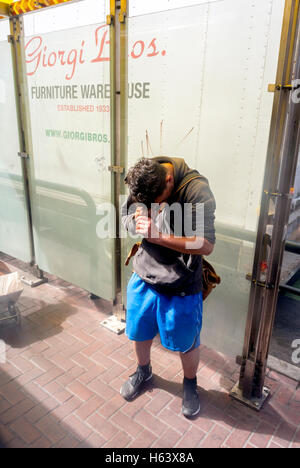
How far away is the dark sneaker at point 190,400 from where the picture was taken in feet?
9.03

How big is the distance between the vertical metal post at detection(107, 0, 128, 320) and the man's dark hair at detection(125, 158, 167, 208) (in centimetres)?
132

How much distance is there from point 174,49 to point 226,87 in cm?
56

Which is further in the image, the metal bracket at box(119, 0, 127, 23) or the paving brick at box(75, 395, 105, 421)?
the metal bracket at box(119, 0, 127, 23)

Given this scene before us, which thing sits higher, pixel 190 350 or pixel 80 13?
pixel 80 13

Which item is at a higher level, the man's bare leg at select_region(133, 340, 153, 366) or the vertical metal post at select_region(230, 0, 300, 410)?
the vertical metal post at select_region(230, 0, 300, 410)

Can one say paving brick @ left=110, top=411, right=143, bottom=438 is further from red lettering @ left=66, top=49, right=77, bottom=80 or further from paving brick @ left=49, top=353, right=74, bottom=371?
red lettering @ left=66, top=49, right=77, bottom=80

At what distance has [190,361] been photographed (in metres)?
2.78


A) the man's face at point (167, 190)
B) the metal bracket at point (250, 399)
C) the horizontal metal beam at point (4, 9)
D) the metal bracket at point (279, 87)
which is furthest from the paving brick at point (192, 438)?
the horizontal metal beam at point (4, 9)

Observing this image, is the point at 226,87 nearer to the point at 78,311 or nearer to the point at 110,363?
the point at 110,363

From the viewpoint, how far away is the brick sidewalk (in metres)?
2.58

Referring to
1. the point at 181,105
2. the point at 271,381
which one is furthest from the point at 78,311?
the point at 181,105

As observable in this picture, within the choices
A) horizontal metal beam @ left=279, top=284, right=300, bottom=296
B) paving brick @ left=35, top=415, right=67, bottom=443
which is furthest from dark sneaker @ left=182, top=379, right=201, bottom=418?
horizontal metal beam @ left=279, top=284, right=300, bottom=296

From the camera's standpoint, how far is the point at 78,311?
4.15m

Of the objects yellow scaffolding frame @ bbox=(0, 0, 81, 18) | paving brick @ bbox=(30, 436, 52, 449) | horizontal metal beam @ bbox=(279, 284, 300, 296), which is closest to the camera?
paving brick @ bbox=(30, 436, 52, 449)
